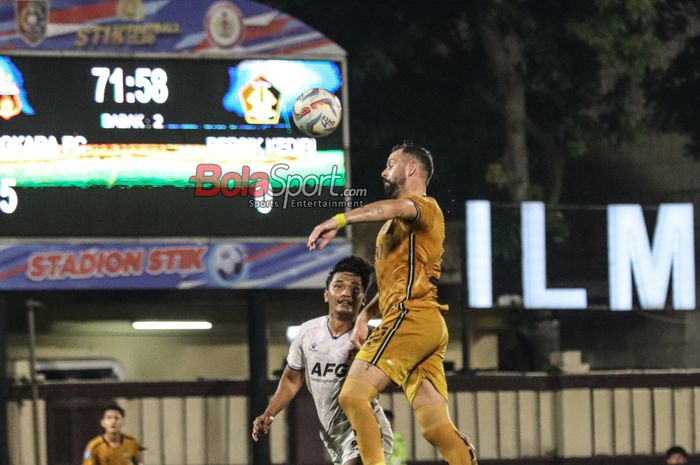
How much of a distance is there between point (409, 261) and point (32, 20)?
30.7 ft

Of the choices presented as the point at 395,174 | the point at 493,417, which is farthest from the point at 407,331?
the point at 493,417

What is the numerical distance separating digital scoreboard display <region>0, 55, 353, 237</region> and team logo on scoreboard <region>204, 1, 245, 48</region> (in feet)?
0.96

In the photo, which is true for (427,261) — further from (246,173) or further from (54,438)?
(54,438)

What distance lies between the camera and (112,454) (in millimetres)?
15930

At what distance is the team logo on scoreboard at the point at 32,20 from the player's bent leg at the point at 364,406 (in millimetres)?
9284

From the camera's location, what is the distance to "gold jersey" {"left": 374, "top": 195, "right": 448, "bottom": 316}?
9.75 metres

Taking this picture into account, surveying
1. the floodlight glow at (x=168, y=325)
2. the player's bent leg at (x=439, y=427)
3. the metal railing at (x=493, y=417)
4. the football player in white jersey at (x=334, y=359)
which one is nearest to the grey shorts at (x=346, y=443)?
the football player in white jersey at (x=334, y=359)

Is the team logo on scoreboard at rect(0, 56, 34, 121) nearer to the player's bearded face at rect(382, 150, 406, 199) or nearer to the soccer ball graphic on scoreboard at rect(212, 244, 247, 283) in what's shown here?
the soccer ball graphic on scoreboard at rect(212, 244, 247, 283)

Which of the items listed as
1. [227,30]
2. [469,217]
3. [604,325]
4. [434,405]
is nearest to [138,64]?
[227,30]

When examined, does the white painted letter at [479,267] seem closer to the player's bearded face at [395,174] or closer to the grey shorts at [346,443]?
the grey shorts at [346,443]

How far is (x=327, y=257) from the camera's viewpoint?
62.8ft

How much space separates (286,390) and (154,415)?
→ 31.7 feet

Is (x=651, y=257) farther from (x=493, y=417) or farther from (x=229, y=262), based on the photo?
(x=229, y=262)

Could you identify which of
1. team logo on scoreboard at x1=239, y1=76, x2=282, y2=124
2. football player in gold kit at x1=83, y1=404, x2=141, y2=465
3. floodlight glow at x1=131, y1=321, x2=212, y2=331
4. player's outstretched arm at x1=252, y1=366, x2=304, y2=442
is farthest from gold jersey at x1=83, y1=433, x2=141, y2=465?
floodlight glow at x1=131, y1=321, x2=212, y2=331
